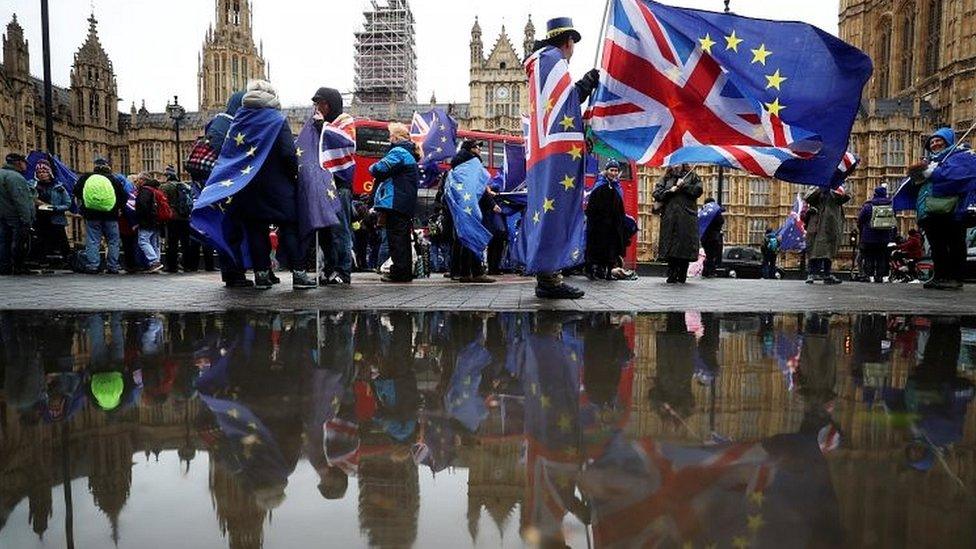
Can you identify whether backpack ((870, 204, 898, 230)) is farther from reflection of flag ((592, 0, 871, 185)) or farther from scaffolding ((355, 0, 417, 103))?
scaffolding ((355, 0, 417, 103))

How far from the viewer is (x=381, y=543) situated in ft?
3.27

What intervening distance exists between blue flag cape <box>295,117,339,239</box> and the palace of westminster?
4522 centimetres

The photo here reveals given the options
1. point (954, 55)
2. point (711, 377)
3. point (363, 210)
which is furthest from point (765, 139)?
point (954, 55)

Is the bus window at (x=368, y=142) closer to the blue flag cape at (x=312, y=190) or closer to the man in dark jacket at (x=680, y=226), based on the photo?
the man in dark jacket at (x=680, y=226)

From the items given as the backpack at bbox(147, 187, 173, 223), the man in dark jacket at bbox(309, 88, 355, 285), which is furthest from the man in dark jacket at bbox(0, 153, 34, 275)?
the man in dark jacket at bbox(309, 88, 355, 285)

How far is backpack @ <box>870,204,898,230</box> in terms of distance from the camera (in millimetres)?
9930

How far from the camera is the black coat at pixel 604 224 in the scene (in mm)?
8352

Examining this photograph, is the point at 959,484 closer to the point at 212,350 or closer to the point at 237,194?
the point at 212,350

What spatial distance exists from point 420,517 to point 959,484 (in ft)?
3.29

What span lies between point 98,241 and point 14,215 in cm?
103

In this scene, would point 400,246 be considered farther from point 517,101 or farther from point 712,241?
point 517,101

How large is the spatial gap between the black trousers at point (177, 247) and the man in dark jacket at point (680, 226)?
22.9 feet

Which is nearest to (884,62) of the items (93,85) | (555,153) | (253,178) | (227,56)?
(555,153)

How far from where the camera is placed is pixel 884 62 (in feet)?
181
